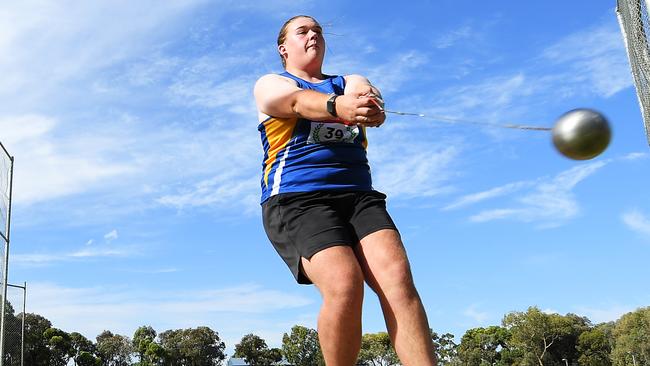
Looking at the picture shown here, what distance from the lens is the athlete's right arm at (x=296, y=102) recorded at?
3.23 meters

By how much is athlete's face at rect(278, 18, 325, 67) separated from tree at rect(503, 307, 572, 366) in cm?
7953

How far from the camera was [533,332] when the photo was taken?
79812 millimetres

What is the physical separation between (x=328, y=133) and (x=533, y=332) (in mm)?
81712

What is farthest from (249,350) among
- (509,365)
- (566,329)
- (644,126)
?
(644,126)

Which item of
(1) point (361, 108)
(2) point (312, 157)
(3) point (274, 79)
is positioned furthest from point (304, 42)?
(1) point (361, 108)

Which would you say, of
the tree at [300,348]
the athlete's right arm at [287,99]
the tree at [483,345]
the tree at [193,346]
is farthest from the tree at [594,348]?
the athlete's right arm at [287,99]

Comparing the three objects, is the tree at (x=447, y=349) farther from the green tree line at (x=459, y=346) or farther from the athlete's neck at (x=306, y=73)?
the athlete's neck at (x=306, y=73)

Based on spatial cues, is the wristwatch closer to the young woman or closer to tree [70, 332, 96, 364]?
the young woman

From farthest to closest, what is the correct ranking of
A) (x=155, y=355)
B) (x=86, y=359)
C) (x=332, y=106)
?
(x=155, y=355), (x=86, y=359), (x=332, y=106)

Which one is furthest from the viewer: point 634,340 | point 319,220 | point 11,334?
point 634,340

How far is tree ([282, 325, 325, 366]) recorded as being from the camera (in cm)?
8456

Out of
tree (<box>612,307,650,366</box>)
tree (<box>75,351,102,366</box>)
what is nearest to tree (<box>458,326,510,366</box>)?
tree (<box>612,307,650,366</box>)

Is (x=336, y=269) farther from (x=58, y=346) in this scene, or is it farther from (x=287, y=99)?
(x=58, y=346)

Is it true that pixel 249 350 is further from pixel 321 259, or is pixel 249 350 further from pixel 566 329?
pixel 321 259
